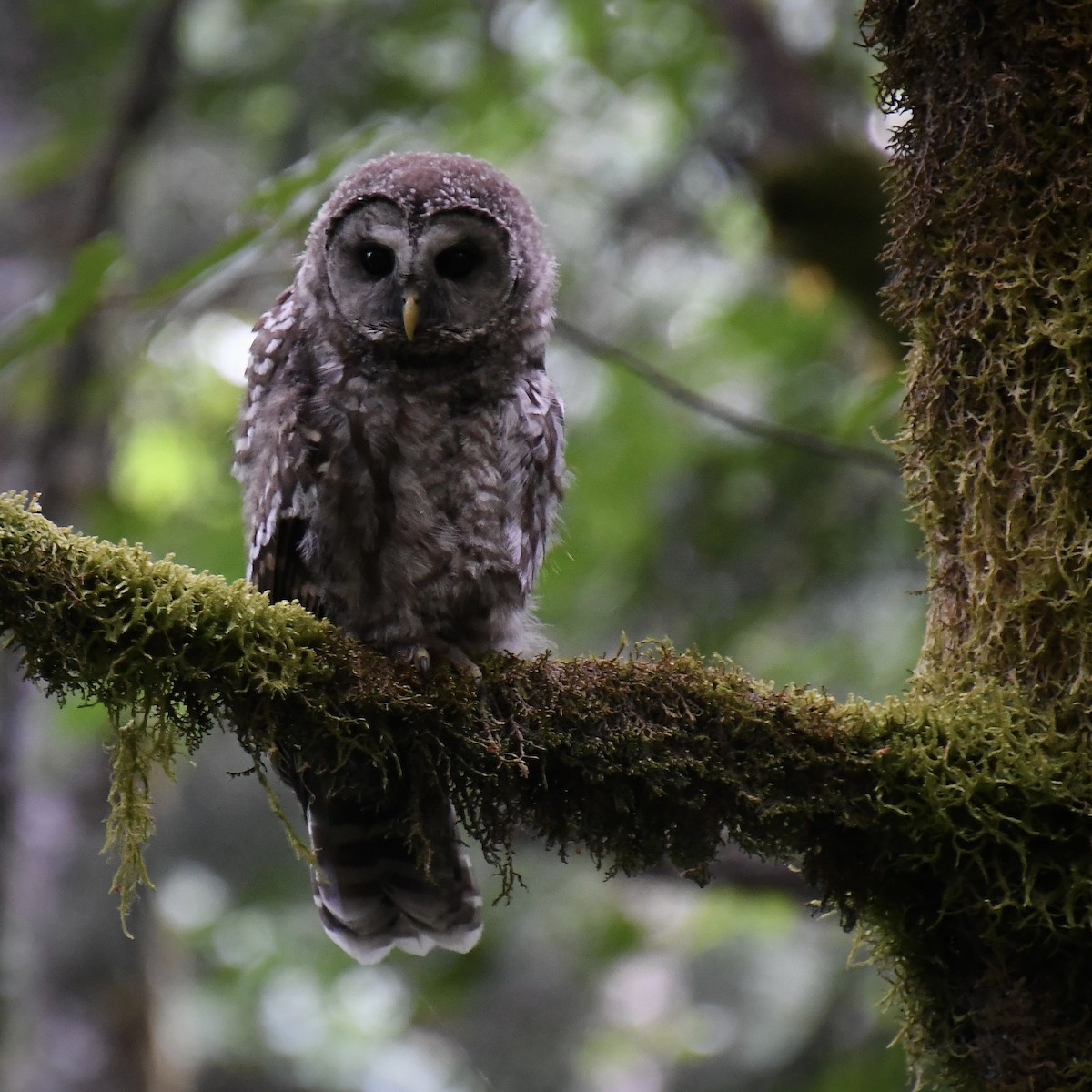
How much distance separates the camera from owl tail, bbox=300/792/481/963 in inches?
116

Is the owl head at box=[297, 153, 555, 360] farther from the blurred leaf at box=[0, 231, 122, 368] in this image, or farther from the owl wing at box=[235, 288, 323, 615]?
the blurred leaf at box=[0, 231, 122, 368]

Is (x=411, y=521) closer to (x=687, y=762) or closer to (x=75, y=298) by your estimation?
(x=75, y=298)

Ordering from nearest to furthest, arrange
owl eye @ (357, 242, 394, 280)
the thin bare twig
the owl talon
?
the owl talon
owl eye @ (357, 242, 394, 280)
the thin bare twig

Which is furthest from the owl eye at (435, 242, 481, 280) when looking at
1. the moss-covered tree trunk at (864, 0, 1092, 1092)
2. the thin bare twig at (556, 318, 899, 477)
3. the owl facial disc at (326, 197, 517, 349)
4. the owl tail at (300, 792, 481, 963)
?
the owl tail at (300, 792, 481, 963)

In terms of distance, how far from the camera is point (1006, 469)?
2193mm

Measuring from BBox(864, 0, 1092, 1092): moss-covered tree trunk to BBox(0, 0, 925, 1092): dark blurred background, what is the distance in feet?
2.30

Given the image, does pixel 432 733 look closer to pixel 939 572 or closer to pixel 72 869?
pixel 939 572

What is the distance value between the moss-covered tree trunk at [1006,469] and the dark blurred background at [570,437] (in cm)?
70

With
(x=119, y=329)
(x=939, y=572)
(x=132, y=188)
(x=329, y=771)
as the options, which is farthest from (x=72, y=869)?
(x=939, y=572)

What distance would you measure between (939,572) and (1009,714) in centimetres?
33

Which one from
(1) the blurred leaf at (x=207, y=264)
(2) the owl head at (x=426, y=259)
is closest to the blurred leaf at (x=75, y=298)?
(1) the blurred leaf at (x=207, y=264)

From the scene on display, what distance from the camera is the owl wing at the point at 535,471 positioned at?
9.87 feet

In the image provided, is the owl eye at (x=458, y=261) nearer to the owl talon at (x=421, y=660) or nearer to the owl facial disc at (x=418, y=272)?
the owl facial disc at (x=418, y=272)

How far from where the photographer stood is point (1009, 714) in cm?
207
